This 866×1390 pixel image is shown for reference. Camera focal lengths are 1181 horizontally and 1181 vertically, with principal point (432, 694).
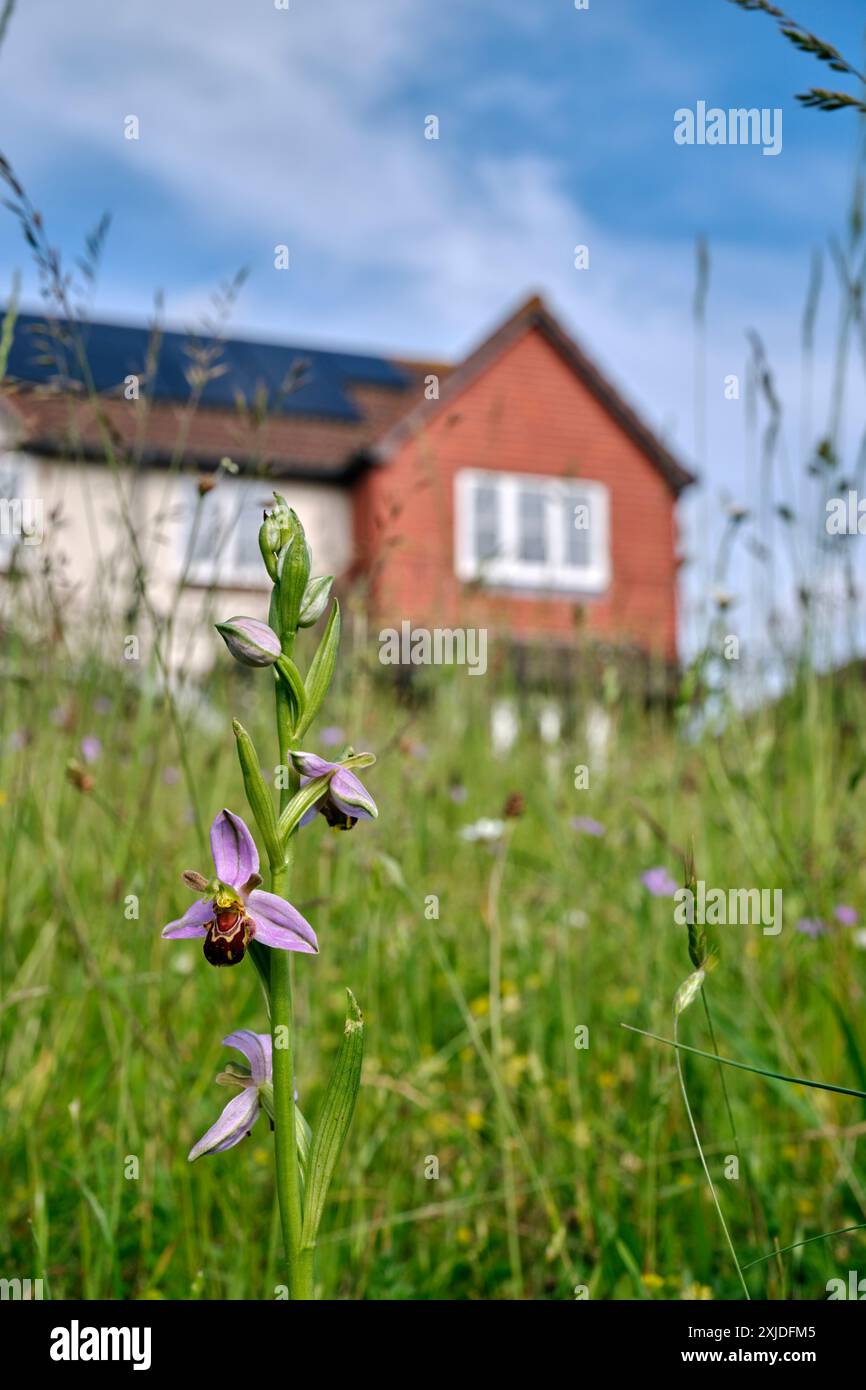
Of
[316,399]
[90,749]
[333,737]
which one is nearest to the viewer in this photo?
[90,749]

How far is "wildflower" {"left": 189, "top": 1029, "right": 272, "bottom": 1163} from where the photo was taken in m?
0.78

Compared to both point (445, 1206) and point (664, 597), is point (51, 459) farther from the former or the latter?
point (445, 1206)

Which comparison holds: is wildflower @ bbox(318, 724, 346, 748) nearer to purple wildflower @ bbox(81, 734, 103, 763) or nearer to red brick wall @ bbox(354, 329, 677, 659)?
purple wildflower @ bbox(81, 734, 103, 763)

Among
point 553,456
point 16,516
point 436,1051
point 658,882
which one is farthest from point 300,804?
point 553,456

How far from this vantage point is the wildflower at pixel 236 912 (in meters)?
0.73

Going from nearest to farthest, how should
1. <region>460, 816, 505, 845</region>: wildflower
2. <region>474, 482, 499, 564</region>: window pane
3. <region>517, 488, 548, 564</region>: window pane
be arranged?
<region>460, 816, 505, 845</region>: wildflower < <region>474, 482, 499, 564</region>: window pane < <region>517, 488, 548, 564</region>: window pane

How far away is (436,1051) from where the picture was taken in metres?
A: 2.18

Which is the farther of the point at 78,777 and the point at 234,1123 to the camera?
the point at 78,777

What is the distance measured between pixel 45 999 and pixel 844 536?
1537 mm

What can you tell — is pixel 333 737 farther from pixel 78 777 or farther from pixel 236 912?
pixel 236 912

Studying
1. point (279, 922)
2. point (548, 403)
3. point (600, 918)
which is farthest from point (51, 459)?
point (279, 922)

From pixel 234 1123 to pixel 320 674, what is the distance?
0.30m

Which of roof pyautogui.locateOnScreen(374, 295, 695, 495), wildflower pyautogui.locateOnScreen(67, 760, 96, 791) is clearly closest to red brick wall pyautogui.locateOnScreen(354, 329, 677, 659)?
roof pyautogui.locateOnScreen(374, 295, 695, 495)

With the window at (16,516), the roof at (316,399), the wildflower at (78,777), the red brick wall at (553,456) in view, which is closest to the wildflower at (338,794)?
the wildflower at (78,777)
